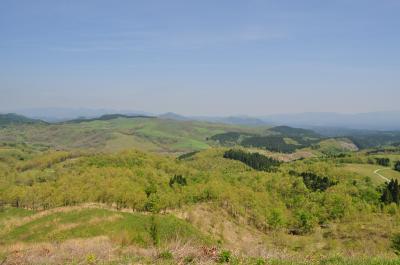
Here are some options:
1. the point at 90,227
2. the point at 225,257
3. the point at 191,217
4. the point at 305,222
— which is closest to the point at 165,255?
the point at 225,257

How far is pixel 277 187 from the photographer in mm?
146625

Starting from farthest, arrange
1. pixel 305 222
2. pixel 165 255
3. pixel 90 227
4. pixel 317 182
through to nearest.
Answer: pixel 317 182, pixel 305 222, pixel 90 227, pixel 165 255

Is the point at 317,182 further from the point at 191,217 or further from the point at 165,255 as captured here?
the point at 165,255

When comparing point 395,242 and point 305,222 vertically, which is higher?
point 395,242

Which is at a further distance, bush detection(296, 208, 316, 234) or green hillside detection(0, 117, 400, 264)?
bush detection(296, 208, 316, 234)

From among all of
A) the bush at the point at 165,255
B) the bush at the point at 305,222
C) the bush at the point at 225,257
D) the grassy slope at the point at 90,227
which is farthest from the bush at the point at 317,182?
the bush at the point at 165,255

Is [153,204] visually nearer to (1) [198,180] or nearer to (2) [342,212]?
(1) [198,180]

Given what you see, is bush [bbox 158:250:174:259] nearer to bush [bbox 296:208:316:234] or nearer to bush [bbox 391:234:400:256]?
bush [bbox 391:234:400:256]

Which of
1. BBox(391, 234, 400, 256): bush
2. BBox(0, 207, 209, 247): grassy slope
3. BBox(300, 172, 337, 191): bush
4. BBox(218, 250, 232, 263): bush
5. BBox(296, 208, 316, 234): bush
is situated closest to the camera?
BBox(218, 250, 232, 263): bush

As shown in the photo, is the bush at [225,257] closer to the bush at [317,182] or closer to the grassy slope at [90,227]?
the grassy slope at [90,227]

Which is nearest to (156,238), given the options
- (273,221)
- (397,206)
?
(273,221)

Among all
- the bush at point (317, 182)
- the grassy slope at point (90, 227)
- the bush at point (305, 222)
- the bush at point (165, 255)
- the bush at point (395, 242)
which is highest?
the bush at point (165, 255)

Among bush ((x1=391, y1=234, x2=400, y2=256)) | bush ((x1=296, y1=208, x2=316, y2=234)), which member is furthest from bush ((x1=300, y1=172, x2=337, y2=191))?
bush ((x1=391, y1=234, x2=400, y2=256))

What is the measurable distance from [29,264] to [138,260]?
5.40 metres
